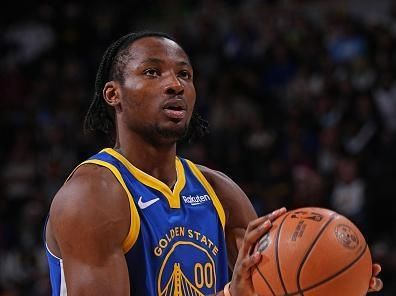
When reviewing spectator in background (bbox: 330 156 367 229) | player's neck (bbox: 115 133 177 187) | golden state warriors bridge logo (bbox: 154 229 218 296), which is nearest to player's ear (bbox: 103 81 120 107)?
player's neck (bbox: 115 133 177 187)

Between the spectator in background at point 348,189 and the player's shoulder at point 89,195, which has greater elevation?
the player's shoulder at point 89,195

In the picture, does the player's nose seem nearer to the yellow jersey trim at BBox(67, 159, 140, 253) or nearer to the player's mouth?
the player's mouth

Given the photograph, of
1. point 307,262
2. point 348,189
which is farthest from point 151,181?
point 348,189

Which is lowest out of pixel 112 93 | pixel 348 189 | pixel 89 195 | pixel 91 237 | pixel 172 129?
pixel 348 189

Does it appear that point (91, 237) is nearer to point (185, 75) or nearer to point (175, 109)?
point (175, 109)

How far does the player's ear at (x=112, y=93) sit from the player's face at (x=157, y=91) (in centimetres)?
5

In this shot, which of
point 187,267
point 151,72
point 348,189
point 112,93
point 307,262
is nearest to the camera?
point 307,262

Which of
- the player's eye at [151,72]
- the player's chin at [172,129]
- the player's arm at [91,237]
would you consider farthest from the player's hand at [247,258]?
the player's eye at [151,72]

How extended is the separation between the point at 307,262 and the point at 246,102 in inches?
266

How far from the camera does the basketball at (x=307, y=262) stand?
108 inches

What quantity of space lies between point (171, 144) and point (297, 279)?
0.92 meters

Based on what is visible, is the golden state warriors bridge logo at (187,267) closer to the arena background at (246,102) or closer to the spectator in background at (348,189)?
the arena background at (246,102)

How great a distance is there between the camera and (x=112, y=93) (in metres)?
3.47

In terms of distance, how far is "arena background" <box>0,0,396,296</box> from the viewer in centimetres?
756
